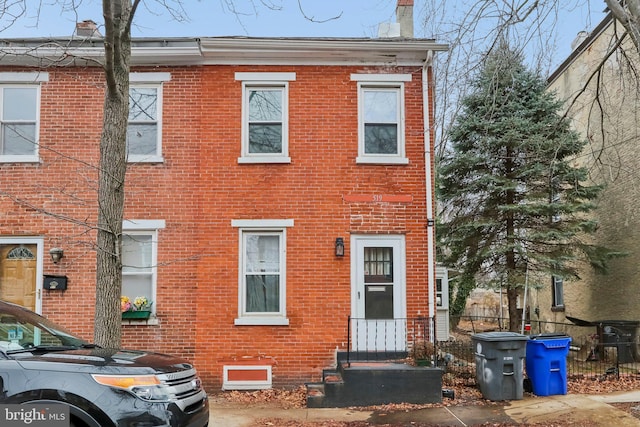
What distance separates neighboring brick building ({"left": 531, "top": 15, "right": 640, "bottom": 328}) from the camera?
13227mm

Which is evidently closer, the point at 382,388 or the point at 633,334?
the point at 382,388

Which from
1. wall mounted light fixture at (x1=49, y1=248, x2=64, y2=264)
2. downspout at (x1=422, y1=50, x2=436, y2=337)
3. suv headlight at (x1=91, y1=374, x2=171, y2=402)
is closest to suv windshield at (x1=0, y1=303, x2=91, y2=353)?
suv headlight at (x1=91, y1=374, x2=171, y2=402)

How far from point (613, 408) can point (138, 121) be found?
8.97 meters

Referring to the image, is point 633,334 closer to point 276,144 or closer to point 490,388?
point 490,388

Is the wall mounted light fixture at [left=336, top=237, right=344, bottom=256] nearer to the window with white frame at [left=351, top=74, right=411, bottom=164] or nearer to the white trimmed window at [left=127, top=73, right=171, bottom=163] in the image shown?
the window with white frame at [left=351, top=74, right=411, bottom=164]

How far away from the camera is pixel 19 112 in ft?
33.1

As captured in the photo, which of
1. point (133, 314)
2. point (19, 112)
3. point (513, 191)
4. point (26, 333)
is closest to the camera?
point (26, 333)

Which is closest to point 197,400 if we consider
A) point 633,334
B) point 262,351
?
point 262,351

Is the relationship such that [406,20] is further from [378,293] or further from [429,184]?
[378,293]

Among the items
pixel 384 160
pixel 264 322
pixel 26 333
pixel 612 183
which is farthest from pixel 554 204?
pixel 26 333

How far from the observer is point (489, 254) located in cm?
1276

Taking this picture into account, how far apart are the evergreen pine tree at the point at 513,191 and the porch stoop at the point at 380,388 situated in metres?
5.07

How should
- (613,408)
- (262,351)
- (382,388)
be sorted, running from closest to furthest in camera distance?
(613,408) → (382,388) → (262,351)

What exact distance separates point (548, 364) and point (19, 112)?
10155mm
